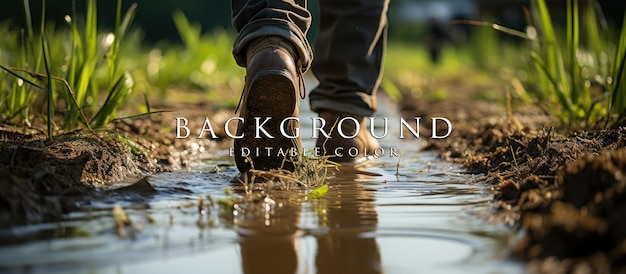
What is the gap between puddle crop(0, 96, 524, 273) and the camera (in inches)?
60.9

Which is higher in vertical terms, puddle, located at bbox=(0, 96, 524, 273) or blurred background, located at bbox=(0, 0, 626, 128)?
blurred background, located at bbox=(0, 0, 626, 128)

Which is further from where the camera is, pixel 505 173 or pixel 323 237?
pixel 505 173

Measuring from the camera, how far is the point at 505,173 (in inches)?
99.6

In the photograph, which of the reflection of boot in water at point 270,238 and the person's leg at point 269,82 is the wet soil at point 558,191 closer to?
the reflection of boot in water at point 270,238

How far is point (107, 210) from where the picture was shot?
6.61ft

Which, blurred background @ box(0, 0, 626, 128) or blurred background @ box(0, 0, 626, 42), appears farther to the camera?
blurred background @ box(0, 0, 626, 42)

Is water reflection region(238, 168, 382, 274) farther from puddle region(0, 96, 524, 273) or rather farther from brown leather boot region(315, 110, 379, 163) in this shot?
brown leather boot region(315, 110, 379, 163)

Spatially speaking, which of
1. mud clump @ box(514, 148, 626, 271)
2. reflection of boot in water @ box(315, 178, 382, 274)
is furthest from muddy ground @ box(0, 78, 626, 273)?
reflection of boot in water @ box(315, 178, 382, 274)

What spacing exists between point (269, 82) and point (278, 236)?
2.29 ft

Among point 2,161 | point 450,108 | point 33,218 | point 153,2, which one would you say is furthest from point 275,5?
point 153,2

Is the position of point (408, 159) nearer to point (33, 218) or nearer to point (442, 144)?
point (442, 144)

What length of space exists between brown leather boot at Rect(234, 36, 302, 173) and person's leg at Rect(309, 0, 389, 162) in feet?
2.03

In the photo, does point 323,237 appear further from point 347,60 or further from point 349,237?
point 347,60

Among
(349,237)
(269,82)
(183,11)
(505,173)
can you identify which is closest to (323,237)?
(349,237)
